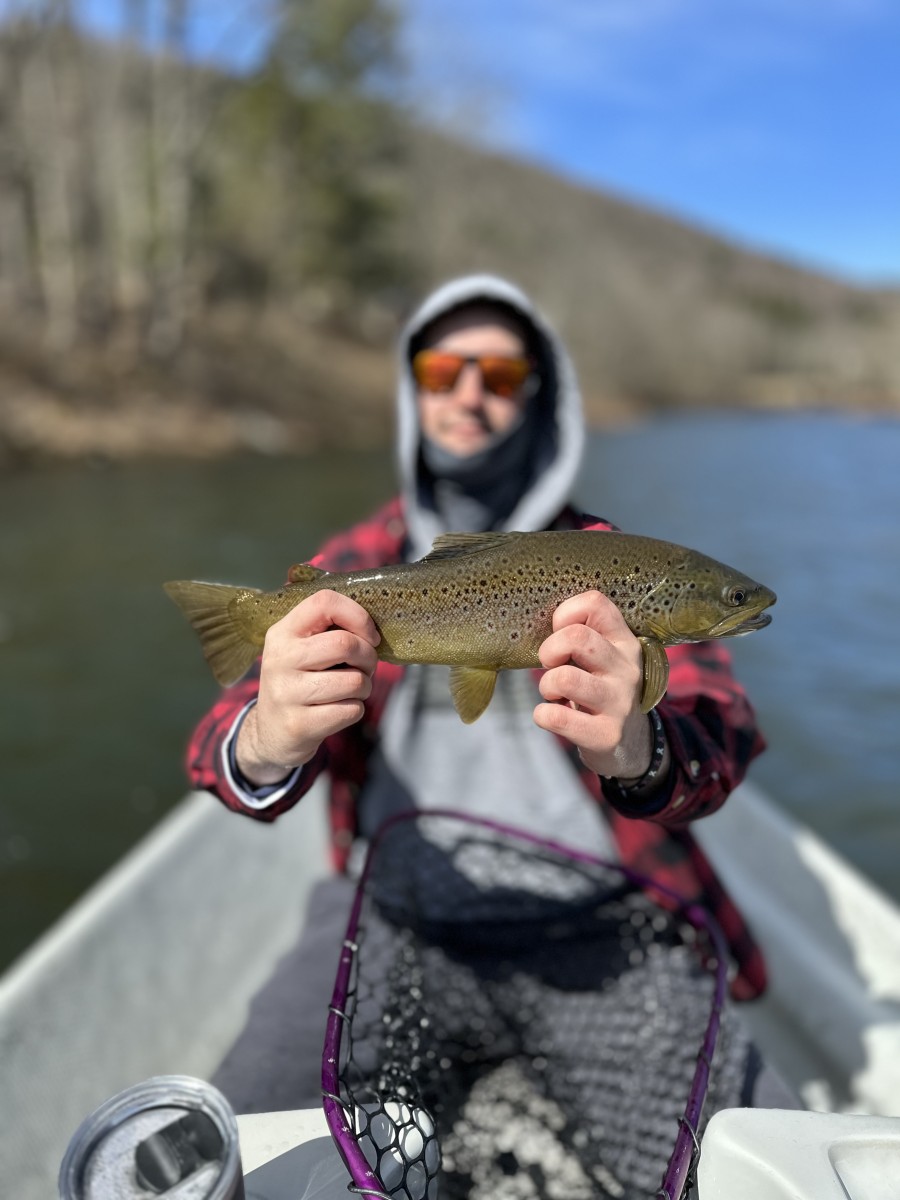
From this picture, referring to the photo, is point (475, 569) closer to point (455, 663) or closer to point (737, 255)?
point (455, 663)

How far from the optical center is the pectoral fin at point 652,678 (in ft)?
5.33

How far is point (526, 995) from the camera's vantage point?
2541 millimetres

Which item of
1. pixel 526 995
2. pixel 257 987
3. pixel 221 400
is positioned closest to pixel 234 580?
pixel 257 987

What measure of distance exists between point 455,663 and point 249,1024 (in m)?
1.30

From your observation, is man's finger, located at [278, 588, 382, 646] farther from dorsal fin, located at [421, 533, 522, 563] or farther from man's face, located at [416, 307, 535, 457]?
man's face, located at [416, 307, 535, 457]

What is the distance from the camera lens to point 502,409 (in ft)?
8.46

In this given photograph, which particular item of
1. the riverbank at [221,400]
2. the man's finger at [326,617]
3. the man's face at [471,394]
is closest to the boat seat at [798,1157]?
the man's finger at [326,617]

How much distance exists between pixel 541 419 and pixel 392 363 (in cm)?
3518

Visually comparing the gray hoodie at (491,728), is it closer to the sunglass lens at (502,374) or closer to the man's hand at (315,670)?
the sunglass lens at (502,374)

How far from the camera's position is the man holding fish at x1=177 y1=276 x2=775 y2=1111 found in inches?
65.8

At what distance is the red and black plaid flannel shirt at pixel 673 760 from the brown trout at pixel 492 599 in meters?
0.15

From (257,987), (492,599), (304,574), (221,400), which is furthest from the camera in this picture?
(221,400)

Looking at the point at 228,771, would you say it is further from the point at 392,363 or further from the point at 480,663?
the point at 392,363

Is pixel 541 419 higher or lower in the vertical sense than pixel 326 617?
higher
